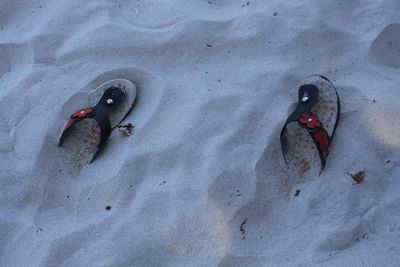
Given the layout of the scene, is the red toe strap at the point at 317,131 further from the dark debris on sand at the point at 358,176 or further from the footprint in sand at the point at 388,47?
the footprint in sand at the point at 388,47

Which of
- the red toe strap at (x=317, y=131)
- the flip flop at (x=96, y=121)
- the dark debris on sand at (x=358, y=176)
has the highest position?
the flip flop at (x=96, y=121)

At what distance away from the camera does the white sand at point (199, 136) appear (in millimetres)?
1656

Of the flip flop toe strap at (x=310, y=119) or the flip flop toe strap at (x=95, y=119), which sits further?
the flip flop toe strap at (x=95, y=119)

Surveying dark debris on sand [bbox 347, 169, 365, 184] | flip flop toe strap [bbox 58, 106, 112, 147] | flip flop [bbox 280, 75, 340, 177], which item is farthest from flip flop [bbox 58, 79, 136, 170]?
dark debris on sand [bbox 347, 169, 365, 184]

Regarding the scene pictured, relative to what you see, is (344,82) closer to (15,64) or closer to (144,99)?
(144,99)

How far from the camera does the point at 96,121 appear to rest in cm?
208

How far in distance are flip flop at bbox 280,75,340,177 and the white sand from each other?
37mm

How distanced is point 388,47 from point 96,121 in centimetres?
121

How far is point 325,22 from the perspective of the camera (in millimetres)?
2166

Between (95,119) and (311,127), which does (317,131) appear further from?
(95,119)

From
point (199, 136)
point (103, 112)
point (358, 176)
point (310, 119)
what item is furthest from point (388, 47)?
point (103, 112)

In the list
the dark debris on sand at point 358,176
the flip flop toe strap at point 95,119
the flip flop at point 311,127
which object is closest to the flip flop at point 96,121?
the flip flop toe strap at point 95,119

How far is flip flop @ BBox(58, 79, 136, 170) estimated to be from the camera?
6.60 ft

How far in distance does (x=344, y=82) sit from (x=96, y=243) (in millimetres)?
1104
